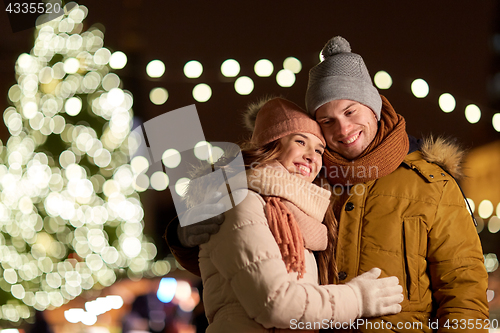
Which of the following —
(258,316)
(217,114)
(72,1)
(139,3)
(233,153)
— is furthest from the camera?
(72,1)

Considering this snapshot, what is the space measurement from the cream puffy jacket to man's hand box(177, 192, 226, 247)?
0.09 feet

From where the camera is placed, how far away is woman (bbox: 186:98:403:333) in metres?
1.44

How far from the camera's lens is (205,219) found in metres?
1.64

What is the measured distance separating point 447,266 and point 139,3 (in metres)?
3.95

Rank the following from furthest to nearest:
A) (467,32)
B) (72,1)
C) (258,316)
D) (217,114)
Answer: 1. (72,1)
2. (217,114)
3. (467,32)
4. (258,316)

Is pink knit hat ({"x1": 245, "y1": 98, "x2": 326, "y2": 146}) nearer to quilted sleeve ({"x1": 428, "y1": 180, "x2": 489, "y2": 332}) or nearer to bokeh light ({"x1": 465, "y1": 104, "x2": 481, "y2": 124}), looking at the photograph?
quilted sleeve ({"x1": 428, "y1": 180, "x2": 489, "y2": 332})

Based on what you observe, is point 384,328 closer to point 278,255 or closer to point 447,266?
point 447,266

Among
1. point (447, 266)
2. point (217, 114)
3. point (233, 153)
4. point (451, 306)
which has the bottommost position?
point (217, 114)

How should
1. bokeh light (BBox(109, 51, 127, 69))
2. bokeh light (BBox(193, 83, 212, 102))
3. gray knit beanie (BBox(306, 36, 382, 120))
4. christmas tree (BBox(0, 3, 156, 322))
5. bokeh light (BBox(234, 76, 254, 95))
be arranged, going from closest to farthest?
gray knit beanie (BBox(306, 36, 382, 120)), bokeh light (BBox(234, 76, 254, 95)), bokeh light (BBox(193, 83, 212, 102)), christmas tree (BBox(0, 3, 156, 322)), bokeh light (BBox(109, 51, 127, 69))

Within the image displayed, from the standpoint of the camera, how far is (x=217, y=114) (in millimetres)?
4164

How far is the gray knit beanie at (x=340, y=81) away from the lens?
74.3 inches

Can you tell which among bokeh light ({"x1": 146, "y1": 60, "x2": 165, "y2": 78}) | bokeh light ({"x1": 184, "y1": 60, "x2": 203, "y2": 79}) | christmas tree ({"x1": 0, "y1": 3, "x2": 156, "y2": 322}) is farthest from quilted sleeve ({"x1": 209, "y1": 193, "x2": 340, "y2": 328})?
christmas tree ({"x1": 0, "y1": 3, "x2": 156, "y2": 322})

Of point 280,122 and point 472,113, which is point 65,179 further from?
point 472,113

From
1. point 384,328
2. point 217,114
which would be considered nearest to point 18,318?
point 217,114
